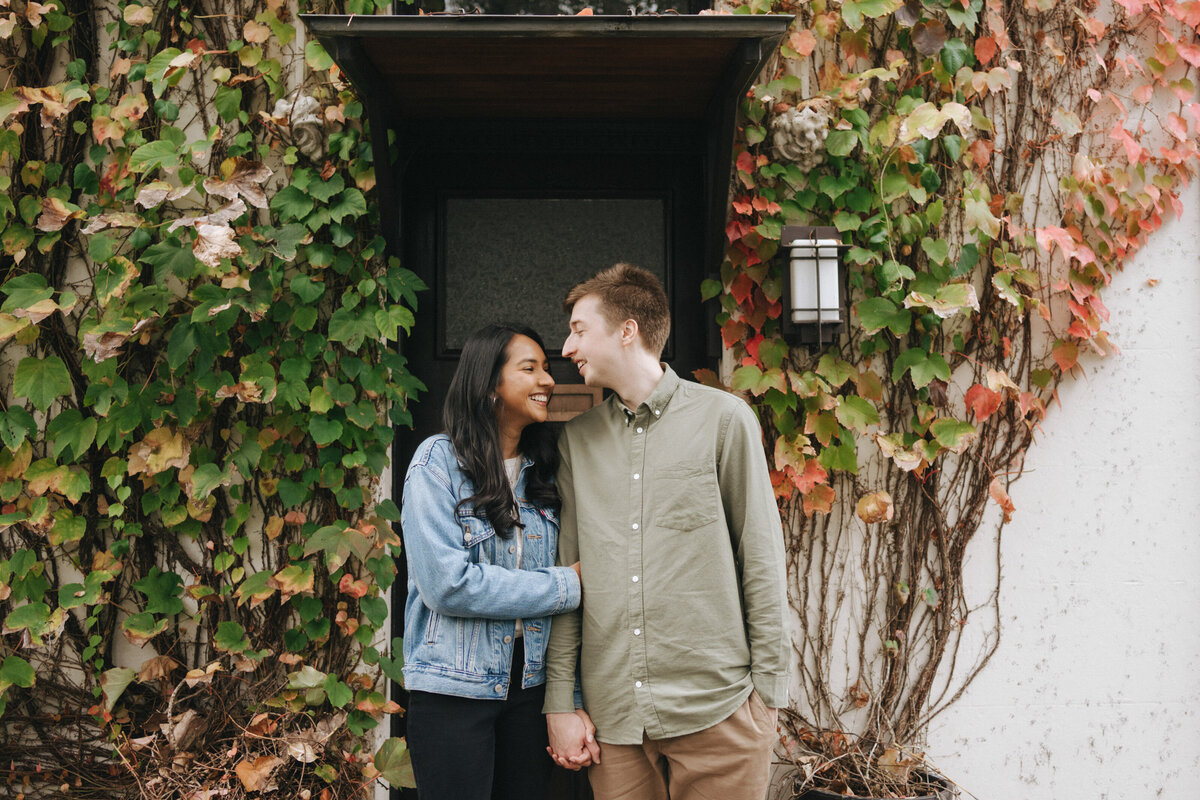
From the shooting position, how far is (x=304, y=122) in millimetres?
2543

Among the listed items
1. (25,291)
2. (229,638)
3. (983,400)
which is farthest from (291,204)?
(983,400)

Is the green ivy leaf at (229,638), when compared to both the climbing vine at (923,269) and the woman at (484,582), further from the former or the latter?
the climbing vine at (923,269)

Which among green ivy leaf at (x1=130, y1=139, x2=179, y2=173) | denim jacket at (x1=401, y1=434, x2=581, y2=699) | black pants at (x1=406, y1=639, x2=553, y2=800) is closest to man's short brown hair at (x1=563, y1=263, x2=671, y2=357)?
denim jacket at (x1=401, y1=434, x2=581, y2=699)

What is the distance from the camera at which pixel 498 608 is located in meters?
1.70

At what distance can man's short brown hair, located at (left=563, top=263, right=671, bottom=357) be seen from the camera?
1872mm

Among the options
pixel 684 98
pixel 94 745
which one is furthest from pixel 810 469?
pixel 94 745

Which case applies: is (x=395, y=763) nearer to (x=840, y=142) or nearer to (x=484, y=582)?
(x=484, y=582)

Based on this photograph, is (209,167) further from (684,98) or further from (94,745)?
(94,745)

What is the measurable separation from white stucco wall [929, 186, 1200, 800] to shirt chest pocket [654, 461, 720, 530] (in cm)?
141

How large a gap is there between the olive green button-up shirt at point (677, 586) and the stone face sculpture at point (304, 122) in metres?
1.49

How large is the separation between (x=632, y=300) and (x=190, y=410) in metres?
1.55

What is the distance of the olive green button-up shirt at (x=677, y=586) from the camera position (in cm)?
175

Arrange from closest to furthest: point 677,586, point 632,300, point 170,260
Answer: point 677,586, point 632,300, point 170,260

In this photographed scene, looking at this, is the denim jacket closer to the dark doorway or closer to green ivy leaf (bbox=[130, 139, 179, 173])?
the dark doorway
